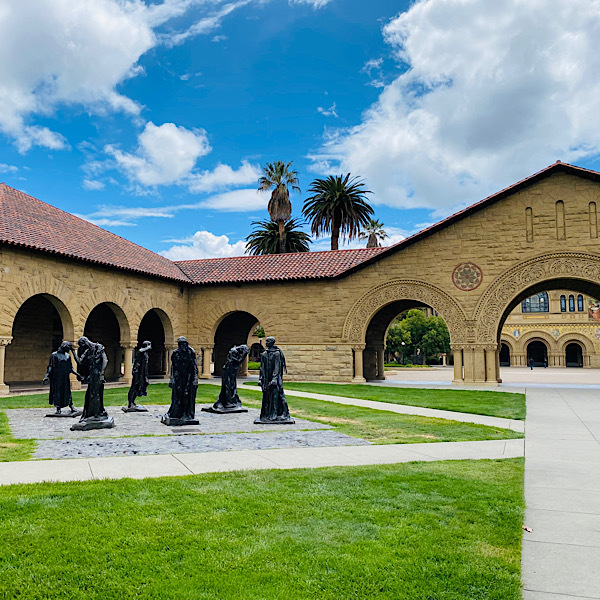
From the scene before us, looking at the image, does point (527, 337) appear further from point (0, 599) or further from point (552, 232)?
point (0, 599)

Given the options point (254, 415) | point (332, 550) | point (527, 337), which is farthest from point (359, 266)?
point (527, 337)

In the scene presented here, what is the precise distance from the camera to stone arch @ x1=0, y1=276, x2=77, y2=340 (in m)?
18.2

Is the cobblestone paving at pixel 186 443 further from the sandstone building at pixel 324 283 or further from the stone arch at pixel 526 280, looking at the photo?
the stone arch at pixel 526 280

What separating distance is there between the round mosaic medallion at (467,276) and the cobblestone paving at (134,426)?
1255 cm

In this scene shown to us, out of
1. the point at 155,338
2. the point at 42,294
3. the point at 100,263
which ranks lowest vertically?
the point at 155,338

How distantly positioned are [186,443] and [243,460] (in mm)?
2039

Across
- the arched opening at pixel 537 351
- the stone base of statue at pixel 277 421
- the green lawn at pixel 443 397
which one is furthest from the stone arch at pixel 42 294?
the arched opening at pixel 537 351

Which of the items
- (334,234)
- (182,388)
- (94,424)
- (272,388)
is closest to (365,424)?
(272,388)

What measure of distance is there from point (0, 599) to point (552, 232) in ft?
74.7

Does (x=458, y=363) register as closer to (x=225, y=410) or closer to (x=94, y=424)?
(x=225, y=410)

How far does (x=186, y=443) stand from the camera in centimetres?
905

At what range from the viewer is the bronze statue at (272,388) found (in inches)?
460

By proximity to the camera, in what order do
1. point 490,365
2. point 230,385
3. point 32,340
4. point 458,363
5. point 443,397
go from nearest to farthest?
1. point 230,385
2. point 443,397
3. point 490,365
4. point 458,363
5. point 32,340

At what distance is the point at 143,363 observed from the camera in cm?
1430
